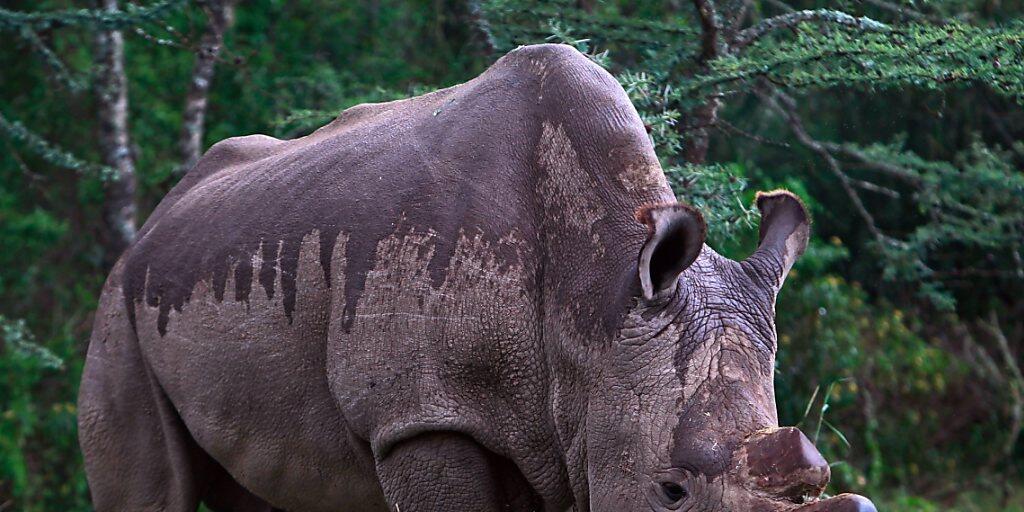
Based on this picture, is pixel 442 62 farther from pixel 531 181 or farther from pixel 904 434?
pixel 531 181

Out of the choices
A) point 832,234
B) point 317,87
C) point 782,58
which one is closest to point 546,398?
point 782,58

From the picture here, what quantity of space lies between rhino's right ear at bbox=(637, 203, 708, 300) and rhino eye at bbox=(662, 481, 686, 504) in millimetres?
492

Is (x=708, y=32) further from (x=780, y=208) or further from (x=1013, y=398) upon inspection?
(x=1013, y=398)

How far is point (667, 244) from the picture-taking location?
11.2 feet

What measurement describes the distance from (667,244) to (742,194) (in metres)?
3.56

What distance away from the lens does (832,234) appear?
36.9ft

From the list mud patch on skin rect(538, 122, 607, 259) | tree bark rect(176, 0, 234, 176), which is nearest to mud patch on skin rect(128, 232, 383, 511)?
mud patch on skin rect(538, 122, 607, 259)

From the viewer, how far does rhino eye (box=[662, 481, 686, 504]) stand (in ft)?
10.9

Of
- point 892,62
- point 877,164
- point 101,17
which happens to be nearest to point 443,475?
point 892,62

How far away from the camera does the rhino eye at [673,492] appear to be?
3.32 meters

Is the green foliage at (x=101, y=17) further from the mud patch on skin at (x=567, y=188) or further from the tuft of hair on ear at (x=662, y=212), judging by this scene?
the tuft of hair on ear at (x=662, y=212)

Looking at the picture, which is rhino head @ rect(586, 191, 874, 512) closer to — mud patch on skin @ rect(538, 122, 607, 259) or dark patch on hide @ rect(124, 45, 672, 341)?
dark patch on hide @ rect(124, 45, 672, 341)

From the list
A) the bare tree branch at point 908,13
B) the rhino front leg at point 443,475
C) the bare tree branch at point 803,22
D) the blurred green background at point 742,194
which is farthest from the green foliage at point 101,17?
the bare tree branch at point 908,13

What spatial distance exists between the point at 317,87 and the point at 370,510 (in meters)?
4.23
